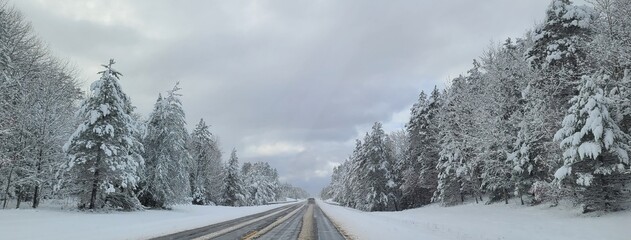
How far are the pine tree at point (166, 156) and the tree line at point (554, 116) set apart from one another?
2403 cm

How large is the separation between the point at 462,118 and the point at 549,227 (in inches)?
666

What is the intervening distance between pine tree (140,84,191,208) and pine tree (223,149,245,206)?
32.7 meters

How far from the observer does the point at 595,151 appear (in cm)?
1639

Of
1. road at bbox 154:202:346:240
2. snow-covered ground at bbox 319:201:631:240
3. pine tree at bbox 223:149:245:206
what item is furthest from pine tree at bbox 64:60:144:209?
pine tree at bbox 223:149:245:206

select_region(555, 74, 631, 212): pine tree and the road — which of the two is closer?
the road

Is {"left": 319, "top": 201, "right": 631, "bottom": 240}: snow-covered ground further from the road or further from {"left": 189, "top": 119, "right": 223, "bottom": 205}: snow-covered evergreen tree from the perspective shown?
{"left": 189, "top": 119, "right": 223, "bottom": 205}: snow-covered evergreen tree

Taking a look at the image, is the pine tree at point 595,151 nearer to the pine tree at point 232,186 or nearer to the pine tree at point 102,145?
the pine tree at point 102,145

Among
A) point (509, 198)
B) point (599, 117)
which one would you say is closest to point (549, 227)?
point (599, 117)

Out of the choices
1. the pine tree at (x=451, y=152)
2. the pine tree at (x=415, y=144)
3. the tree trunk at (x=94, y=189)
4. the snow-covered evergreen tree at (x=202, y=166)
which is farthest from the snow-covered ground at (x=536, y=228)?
the snow-covered evergreen tree at (x=202, y=166)

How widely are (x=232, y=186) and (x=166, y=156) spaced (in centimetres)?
3726

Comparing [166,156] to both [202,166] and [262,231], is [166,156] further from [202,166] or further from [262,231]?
[202,166]

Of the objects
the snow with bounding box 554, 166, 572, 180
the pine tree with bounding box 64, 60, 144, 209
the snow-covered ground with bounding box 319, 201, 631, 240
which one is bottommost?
the snow-covered ground with bounding box 319, 201, 631, 240

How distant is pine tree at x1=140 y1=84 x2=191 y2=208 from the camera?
3538cm

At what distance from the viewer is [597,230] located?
15.4m
